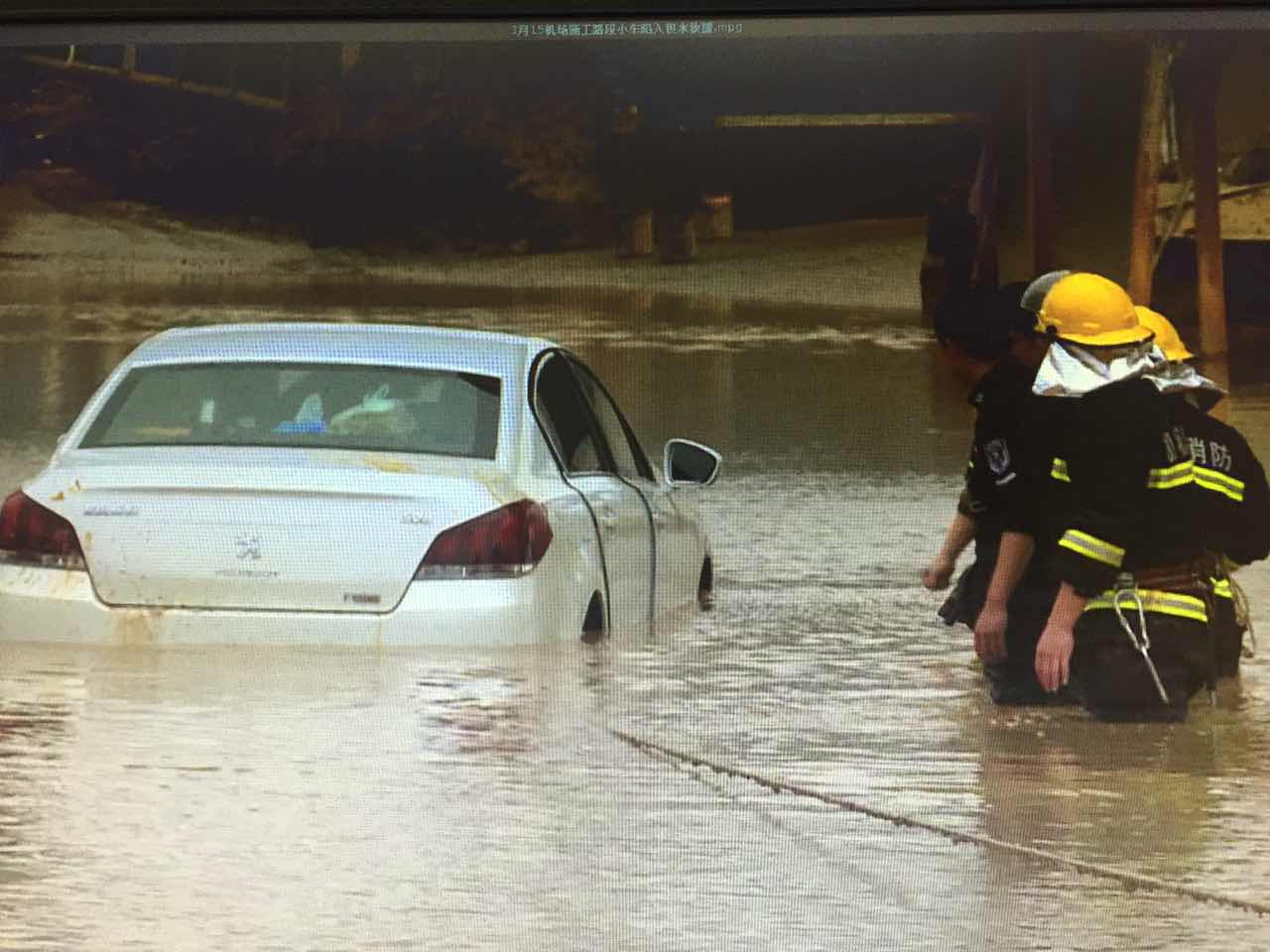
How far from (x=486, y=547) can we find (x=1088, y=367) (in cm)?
95

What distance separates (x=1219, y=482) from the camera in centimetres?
301

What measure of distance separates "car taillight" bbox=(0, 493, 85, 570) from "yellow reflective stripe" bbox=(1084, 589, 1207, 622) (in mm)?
1534

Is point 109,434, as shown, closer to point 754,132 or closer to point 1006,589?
point 754,132

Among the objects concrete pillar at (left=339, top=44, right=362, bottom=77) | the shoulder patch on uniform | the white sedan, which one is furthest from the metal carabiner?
concrete pillar at (left=339, top=44, right=362, bottom=77)

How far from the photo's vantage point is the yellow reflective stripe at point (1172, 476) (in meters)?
2.93

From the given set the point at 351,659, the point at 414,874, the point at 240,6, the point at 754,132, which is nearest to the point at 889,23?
the point at 754,132

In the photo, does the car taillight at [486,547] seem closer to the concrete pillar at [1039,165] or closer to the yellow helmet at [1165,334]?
the concrete pillar at [1039,165]

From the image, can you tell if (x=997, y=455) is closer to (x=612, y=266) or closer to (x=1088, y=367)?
(x=1088, y=367)

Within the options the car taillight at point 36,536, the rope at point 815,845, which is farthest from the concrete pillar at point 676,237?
the car taillight at point 36,536

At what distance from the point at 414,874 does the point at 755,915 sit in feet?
1.65

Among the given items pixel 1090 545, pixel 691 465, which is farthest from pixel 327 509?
pixel 1090 545

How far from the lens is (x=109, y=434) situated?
3.03 meters

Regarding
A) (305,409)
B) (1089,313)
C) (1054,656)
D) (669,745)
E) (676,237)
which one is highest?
(676,237)

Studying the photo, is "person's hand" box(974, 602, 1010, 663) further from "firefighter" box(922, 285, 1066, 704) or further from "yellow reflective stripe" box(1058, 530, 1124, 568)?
"yellow reflective stripe" box(1058, 530, 1124, 568)
